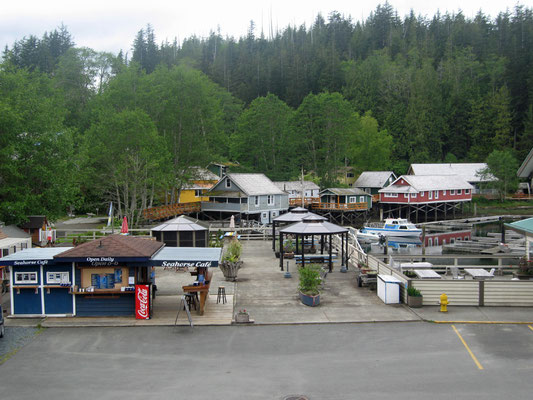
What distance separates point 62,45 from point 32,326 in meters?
106

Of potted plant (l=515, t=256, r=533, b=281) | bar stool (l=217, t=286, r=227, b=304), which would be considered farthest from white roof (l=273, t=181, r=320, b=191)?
bar stool (l=217, t=286, r=227, b=304)

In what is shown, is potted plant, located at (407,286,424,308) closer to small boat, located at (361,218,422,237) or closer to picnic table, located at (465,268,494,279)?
picnic table, located at (465,268,494,279)

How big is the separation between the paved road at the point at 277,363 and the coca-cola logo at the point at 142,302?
871mm

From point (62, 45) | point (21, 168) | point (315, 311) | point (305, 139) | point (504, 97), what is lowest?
point (315, 311)

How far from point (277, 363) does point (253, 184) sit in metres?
44.5

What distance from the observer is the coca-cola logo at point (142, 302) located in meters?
15.2

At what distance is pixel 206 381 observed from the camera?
423 inches

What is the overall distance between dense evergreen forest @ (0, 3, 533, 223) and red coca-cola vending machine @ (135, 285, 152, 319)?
1612 centimetres

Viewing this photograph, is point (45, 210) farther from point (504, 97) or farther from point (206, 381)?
point (504, 97)

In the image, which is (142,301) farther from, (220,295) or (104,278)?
(220,295)

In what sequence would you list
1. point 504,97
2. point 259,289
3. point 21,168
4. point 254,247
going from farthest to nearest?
1. point 504,97
2. point 254,247
3. point 21,168
4. point 259,289

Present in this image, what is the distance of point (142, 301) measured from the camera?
50.1 feet

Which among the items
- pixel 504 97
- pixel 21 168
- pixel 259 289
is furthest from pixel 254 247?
pixel 504 97

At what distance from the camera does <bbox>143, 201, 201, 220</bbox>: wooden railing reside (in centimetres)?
4703
